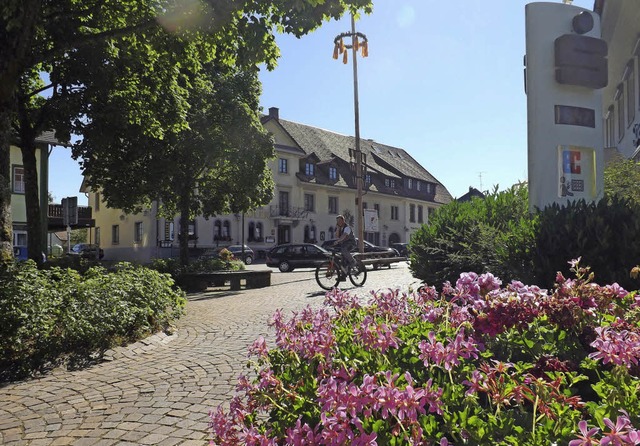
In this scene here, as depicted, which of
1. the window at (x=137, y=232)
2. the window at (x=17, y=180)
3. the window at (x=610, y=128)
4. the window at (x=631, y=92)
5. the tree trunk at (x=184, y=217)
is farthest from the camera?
the window at (x=137, y=232)

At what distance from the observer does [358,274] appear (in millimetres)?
14797

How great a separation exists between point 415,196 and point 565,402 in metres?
62.7

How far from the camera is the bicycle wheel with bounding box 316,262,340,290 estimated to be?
14.1m

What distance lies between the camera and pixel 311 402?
1844 mm

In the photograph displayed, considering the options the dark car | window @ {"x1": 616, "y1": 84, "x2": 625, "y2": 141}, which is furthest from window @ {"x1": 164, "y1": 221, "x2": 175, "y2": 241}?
window @ {"x1": 616, "y1": 84, "x2": 625, "y2": 141}

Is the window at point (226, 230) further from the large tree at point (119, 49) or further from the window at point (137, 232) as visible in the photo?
the large tree at point (119, 49)

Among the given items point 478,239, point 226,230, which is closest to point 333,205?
point 226,230

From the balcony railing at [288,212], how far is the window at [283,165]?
3.55m

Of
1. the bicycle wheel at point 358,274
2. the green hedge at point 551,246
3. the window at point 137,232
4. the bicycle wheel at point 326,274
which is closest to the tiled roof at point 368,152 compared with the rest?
the window at point 137,232

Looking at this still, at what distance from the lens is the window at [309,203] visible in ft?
164

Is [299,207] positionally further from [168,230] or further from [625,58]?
[625,58]

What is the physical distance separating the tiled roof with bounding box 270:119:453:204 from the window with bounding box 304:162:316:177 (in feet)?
4.16

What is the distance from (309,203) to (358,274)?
36099mm

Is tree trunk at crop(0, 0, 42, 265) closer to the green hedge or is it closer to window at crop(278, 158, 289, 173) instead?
the green hedge
